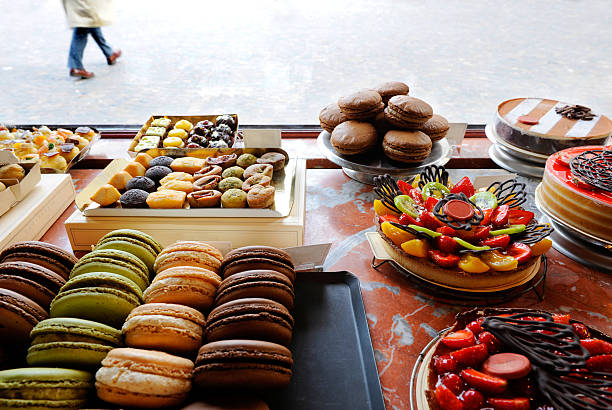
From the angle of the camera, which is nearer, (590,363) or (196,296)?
(590,363)

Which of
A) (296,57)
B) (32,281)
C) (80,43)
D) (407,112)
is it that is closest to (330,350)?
(32,281)

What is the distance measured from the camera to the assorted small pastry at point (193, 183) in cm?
125

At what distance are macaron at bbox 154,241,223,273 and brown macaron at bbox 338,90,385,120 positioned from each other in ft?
2.75

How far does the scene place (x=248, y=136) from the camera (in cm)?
171

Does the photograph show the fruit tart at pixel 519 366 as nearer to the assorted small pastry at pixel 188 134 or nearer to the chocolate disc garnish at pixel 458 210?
the chocolate disc garnish at pixel 458 210

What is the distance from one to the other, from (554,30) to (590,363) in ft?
11.2

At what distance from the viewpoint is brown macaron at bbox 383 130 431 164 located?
1461 mm

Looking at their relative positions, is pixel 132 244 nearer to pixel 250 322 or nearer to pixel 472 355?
pixel 250 322

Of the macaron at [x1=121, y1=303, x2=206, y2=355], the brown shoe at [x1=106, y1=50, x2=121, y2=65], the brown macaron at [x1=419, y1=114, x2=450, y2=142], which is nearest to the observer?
the macaron at [x1=121, y1=303, x2=206, y2=355]

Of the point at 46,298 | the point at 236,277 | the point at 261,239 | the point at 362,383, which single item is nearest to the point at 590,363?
the point at 362,383

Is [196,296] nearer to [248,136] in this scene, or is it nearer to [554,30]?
[248,136]

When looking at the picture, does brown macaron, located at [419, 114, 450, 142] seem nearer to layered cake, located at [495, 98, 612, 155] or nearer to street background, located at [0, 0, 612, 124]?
layered cake, located at [495, 98, 612, 155]

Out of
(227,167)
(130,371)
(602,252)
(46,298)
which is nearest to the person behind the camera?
(130,371)

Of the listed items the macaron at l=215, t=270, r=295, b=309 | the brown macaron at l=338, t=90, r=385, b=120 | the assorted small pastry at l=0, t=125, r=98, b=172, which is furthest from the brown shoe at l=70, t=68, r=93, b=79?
the macaron at l=215, t=270, r=295, b=309
